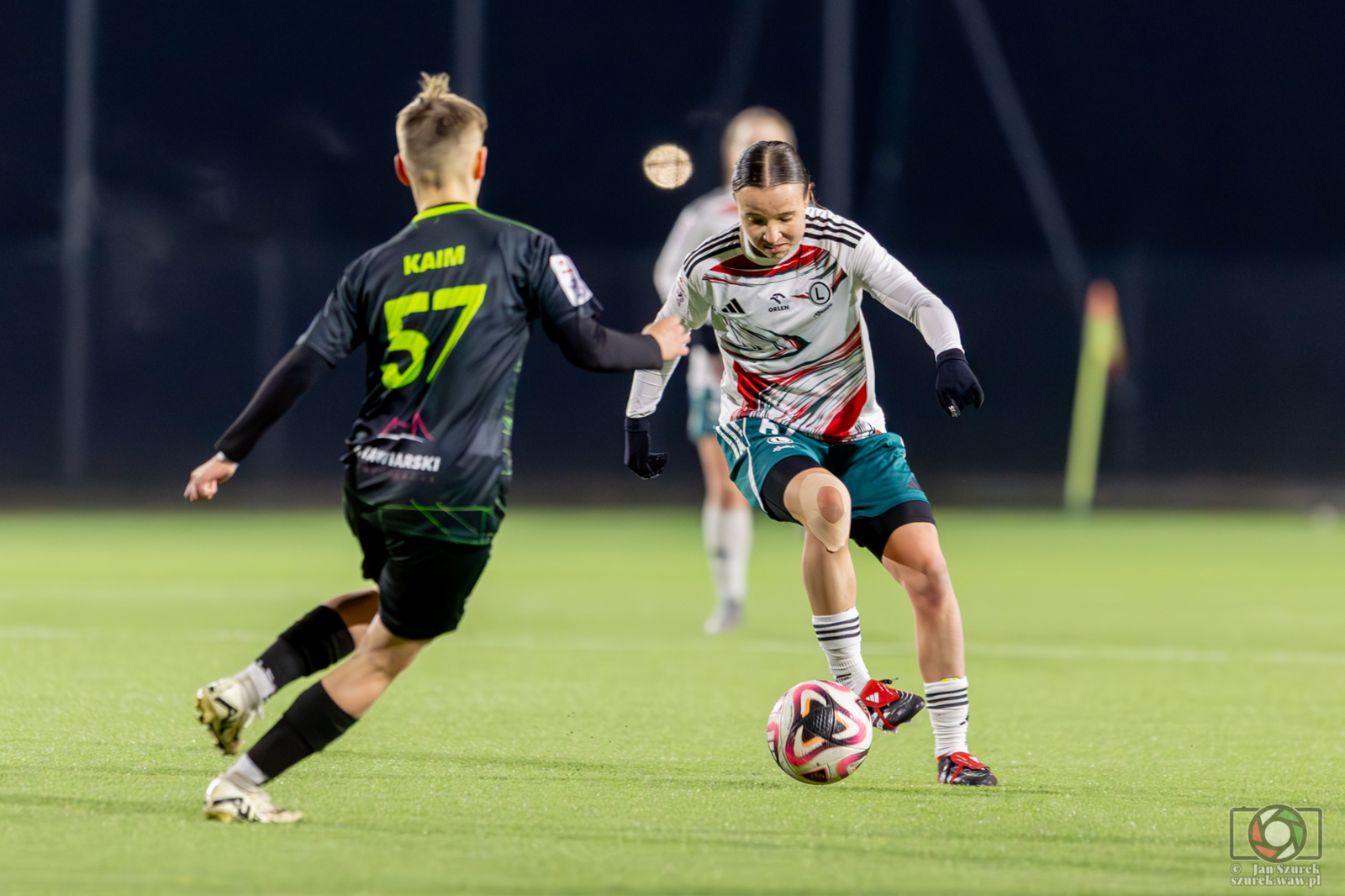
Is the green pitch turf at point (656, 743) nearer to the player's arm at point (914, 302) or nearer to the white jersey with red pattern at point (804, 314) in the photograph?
the white jersey with red pattern at point (804, 314)

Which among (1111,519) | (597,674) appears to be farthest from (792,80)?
(597,674)

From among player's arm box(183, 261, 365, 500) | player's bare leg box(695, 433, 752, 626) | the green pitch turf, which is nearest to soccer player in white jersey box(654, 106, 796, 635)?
player's bare leg box(695, 433, 752, 626)

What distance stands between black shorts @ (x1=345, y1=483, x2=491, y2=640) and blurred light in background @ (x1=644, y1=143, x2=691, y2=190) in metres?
15.6

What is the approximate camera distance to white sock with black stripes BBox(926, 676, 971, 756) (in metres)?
4.73

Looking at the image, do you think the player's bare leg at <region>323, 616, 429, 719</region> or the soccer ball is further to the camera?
the soccer ball

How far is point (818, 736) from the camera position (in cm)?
455

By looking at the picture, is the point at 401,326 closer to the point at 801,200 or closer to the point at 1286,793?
the point at 801,200

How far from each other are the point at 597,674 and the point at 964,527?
9.14m

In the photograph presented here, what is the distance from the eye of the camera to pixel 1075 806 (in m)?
4.30

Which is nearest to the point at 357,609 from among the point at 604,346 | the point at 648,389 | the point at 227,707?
the point at 227,707

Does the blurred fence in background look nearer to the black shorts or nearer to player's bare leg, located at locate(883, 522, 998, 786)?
player's bare leg, located at locate(883, 522, 998, 786)

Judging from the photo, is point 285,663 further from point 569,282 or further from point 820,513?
point 820,513

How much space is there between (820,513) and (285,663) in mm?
1490

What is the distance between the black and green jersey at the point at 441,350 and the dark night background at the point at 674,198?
14.6m
